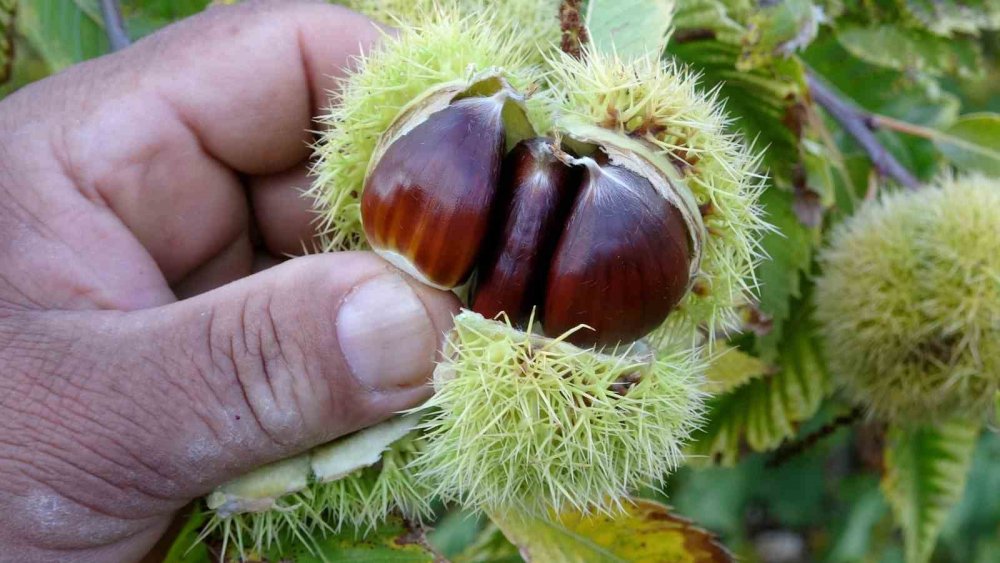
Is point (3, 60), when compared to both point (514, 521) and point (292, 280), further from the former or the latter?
point (514, 521)

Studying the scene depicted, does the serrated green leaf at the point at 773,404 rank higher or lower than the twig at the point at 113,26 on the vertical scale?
lower

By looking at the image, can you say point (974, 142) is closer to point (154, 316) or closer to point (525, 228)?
point (525, 228)

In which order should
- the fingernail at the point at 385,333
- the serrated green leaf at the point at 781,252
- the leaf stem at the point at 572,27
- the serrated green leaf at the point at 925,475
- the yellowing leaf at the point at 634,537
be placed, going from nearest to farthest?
the fingernail at the point at 385,333
the leaf stem at the point at 572,27
the yellowing leaf at the point at 634,537
the serrated green leaf at the point at 781,252
the serrated green leaf at the point at 925,475

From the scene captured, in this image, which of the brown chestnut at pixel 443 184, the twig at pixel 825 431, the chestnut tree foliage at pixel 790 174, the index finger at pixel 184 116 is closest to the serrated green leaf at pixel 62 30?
the chestnut tree foliage at pixel 790 174

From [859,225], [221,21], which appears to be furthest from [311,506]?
[859,225]

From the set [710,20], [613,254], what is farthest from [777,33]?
[613,254]

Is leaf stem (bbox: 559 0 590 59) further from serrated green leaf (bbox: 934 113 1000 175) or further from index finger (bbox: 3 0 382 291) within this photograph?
serrated green leaf (bbox: 934 113 1000 175)

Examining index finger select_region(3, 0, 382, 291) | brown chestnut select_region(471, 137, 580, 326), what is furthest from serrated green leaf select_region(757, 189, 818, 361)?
index finger select_region(3, 0, 382, 291)

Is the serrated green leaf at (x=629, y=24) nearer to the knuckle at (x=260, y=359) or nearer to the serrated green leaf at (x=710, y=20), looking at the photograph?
the serrated green leaf at (x=710, y=20)
